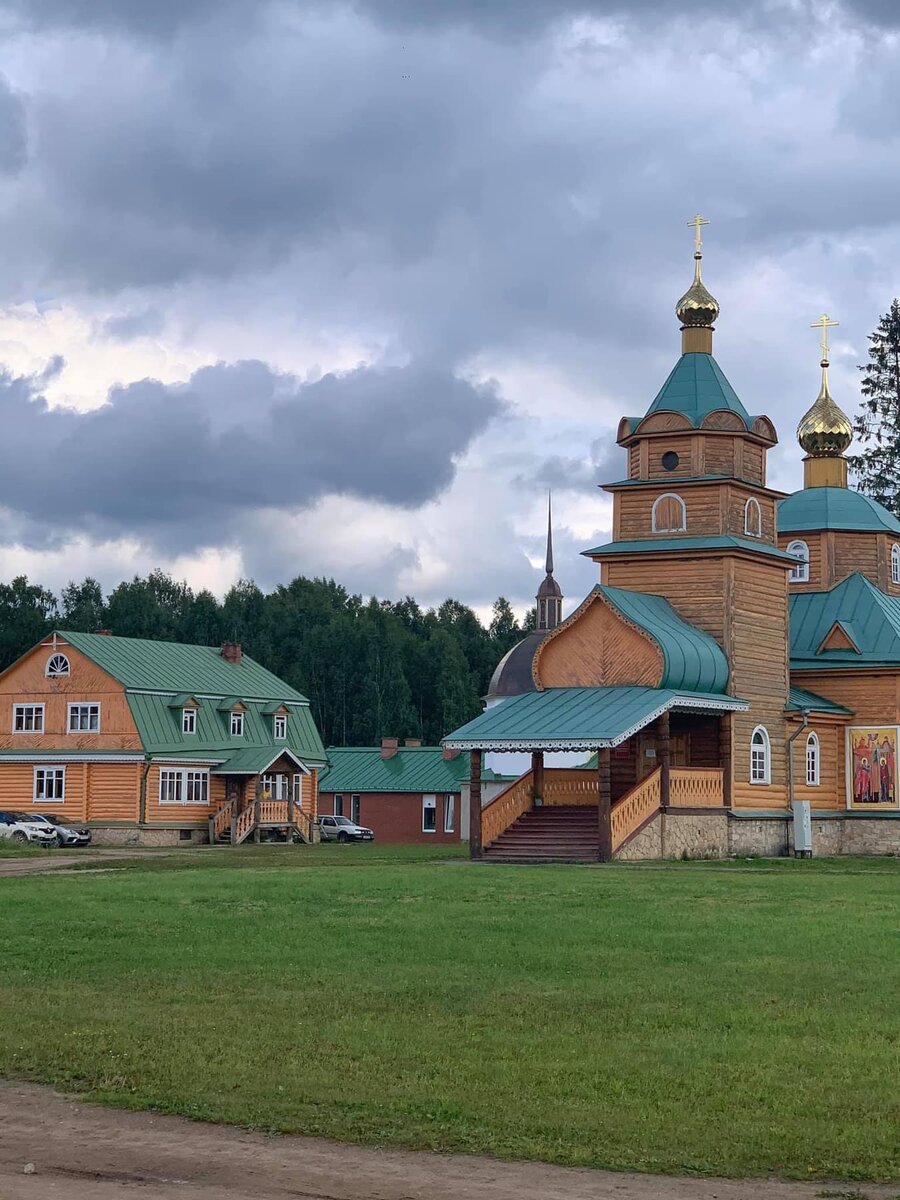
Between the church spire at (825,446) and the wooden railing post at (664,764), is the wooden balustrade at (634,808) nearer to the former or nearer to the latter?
the wooden railing post at (664,764)

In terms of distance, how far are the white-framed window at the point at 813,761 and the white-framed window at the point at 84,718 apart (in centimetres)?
2223

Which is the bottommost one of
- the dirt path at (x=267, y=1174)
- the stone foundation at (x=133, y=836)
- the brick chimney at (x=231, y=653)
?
the dirt path at (x=267, y=1174)

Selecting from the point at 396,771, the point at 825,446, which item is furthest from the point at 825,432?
the point at 396,771

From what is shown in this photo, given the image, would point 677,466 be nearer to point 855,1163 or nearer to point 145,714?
point 145,714

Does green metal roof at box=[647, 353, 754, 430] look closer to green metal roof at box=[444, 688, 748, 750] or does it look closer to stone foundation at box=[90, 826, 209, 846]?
green metal roof at box=[444, 688, 748, 750]

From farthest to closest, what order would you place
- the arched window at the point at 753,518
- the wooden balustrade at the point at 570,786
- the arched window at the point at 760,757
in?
the arched window at the point at 753,518 → the arched window at the point at 760,757 → the wooden balustrade at the point at 570,786

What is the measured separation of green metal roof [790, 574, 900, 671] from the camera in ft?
142

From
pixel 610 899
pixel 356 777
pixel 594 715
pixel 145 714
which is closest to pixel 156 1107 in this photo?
pixel 610 899

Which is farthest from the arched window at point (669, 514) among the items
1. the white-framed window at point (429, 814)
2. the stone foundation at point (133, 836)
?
the white-framed window at point (429, 814)

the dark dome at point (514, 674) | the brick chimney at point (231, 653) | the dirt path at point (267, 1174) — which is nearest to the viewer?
the dirt path at point (267, 1174)

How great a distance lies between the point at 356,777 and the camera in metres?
68.0

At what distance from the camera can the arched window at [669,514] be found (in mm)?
40188

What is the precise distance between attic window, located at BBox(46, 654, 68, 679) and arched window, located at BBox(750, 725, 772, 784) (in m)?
23.4

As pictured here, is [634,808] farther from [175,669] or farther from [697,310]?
[175,669]
